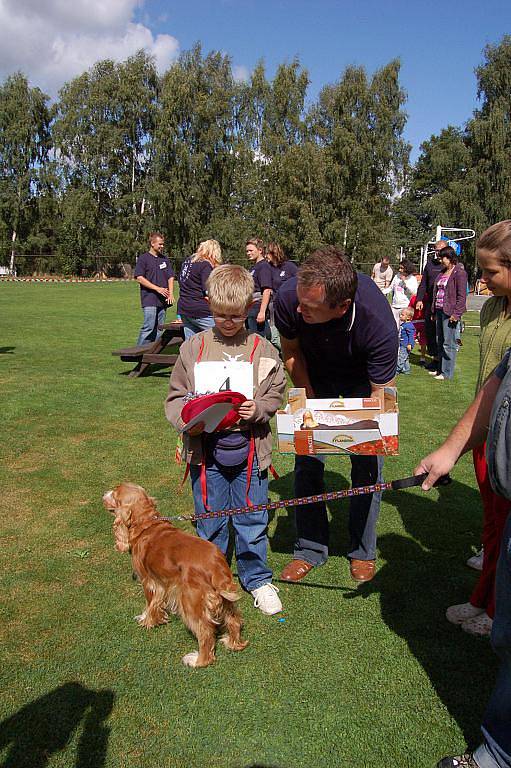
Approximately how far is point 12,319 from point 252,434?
1670 cm

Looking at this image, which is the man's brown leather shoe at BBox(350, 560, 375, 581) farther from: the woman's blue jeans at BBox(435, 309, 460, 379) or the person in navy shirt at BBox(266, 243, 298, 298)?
the person in navy shirt at BBox(266, 243, 298, 298)

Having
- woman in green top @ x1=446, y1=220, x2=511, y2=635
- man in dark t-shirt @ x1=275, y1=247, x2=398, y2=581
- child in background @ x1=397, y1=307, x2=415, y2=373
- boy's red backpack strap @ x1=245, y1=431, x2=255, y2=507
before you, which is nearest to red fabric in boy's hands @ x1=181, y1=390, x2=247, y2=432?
boy's red backpack strap @ x1=245, y1=431, x2=255, y2=507

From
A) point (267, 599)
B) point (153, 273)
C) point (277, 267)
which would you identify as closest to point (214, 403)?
point (267, 599)

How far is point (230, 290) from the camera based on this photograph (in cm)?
318

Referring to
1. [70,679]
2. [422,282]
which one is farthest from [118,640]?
[422,282]

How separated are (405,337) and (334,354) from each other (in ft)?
27.3

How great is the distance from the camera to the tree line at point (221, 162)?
43938 mm

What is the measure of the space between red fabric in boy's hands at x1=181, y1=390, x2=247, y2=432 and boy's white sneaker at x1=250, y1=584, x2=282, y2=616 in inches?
44.5

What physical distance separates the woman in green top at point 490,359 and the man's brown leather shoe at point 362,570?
0.57 m

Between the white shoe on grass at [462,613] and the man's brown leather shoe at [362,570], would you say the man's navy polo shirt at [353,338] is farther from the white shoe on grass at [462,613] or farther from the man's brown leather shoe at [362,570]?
the white shoe on grass at [462,613]

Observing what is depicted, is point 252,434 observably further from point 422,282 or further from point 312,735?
point 422,282

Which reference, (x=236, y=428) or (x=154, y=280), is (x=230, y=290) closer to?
(x=236, y=428)

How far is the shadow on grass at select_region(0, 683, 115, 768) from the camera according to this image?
2543 millimetres

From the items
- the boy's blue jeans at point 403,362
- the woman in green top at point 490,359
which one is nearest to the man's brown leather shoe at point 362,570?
the woman in green top at point 490,359
